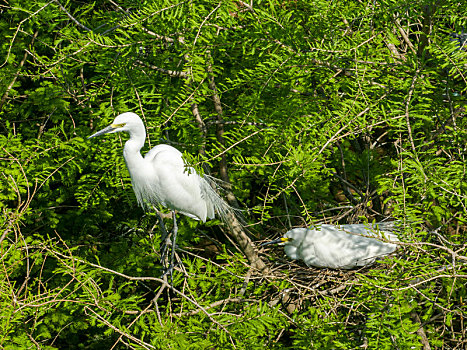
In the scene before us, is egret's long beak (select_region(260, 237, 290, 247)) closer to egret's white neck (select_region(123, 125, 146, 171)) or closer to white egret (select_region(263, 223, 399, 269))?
white egret (select_region(263, 223, 399, 269))

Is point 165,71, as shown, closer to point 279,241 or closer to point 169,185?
point 169,185

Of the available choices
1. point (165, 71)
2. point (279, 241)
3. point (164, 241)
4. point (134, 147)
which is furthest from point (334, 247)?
point (165, 71)

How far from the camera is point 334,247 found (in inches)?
119

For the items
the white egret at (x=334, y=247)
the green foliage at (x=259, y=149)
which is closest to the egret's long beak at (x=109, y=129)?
the green foliage at (x=259, y=149)

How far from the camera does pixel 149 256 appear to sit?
3.26 metres

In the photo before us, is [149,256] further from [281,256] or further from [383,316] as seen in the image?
[383,316]

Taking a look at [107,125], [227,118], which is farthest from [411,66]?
[107,125]

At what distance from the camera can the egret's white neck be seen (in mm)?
2701

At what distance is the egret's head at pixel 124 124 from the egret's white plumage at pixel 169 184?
15 centimetres

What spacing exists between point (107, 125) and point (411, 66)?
1.50 metres

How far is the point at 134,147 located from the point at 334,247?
1202 mm

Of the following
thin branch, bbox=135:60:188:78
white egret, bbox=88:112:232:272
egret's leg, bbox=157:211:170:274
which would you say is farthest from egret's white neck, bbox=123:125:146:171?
egret's leg, bbox=157:211:170:274

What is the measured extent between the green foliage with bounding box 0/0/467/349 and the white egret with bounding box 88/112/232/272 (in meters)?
0.10

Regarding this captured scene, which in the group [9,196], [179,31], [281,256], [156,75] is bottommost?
[281,256]
